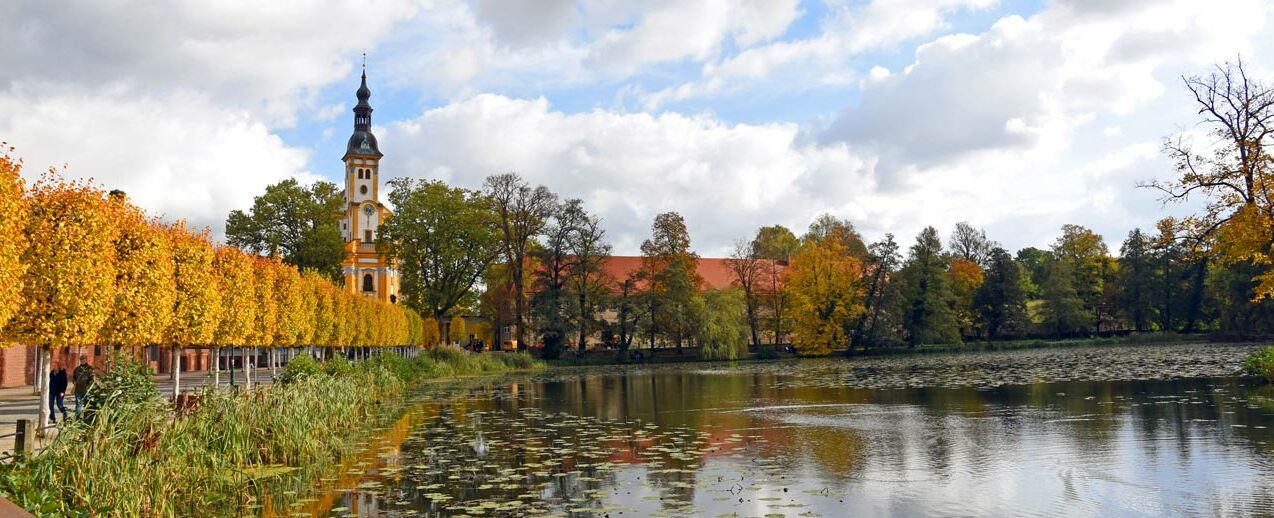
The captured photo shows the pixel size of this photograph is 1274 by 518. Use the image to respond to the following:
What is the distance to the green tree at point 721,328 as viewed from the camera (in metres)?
67.2

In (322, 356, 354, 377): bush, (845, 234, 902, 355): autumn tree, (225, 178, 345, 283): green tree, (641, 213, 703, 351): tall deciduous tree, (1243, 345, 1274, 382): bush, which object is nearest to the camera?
(1243, 345, 1274, 382): bush

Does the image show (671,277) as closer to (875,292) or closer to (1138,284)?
(875,292)

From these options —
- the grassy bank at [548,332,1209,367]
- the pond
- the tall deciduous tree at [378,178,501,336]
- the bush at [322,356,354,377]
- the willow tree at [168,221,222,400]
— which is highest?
the tall deciduous tree at [378,178,501,336]

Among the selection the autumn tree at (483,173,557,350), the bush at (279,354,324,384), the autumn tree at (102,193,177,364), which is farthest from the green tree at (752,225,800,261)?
the autumn tree at (102,193,177,364)

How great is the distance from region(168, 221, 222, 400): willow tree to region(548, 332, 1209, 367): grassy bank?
145 ft

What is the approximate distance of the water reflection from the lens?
1035cm

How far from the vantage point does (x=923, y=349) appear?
72938 mm

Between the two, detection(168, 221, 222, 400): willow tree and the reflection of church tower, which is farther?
the reflection of church tower

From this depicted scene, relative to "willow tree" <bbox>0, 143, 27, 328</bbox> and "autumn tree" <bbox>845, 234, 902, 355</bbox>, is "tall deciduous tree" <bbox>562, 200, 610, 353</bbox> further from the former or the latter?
"willow tree" <bbox>0, 143, 27, 328</bbox>

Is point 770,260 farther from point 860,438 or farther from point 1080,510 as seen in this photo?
point 1080,510

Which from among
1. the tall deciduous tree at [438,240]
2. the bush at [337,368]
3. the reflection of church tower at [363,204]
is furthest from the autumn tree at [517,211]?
the bush at [337,368]

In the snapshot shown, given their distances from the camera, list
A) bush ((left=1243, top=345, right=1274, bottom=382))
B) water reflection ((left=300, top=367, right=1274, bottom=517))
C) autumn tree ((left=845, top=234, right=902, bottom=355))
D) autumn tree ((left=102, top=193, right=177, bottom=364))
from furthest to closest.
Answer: autumn tree ((left=845, top=234, right=902, bottom=355)) < bush ((left=1243, top=345, right=1274, bottom=382)) < autumn tree ((left=102, top=193, right=177, bottom=364)) < water reflection ((left=300, top=367, right=1274, bottom=517))

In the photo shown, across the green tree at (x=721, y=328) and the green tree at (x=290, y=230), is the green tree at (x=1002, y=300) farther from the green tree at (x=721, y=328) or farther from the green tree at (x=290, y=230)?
the green tree at (x=290, y=230)

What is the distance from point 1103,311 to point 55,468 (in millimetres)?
91322
